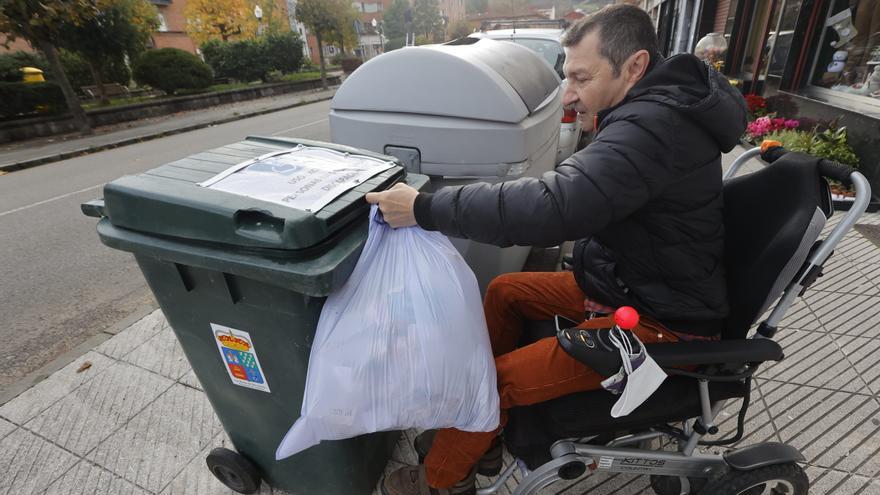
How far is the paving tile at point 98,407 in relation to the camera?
2094 millimetres

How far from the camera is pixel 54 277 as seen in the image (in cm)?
387

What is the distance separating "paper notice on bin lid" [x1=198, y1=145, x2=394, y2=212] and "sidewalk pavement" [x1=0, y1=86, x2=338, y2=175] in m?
9.95

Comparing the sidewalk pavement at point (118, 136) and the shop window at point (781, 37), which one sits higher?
the shop window at point (781, 37)

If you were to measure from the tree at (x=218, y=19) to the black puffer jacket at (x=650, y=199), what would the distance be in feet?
82.0

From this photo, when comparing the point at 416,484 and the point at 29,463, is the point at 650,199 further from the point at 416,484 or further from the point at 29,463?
the point at 29,463

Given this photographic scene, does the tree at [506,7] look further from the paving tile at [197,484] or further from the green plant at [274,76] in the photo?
the paving tile at [197,484]

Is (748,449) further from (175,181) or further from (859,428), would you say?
(175,181)

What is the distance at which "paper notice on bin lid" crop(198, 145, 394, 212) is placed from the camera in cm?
126

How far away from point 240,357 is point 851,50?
22.4ft

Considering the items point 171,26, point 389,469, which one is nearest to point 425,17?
point 171,26

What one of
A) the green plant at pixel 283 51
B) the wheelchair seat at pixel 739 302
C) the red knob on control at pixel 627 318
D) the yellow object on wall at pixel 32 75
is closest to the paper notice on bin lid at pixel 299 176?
the red knob on control at pixel 627 318

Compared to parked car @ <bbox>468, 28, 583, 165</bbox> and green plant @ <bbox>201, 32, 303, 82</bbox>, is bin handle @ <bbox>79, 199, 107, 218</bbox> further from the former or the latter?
green plant @ <bbox>201, 32, 303, 82</bbox>

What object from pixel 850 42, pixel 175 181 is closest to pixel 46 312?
pixel 175 181

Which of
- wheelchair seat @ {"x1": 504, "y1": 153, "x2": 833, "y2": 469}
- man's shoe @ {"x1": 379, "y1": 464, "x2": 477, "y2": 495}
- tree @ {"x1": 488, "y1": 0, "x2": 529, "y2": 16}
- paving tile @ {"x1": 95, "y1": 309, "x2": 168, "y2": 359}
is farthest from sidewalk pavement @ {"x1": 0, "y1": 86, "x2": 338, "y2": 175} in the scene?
tree @ {"x1": 488, "y1": 0, "x2": 529, "y2": 16}
